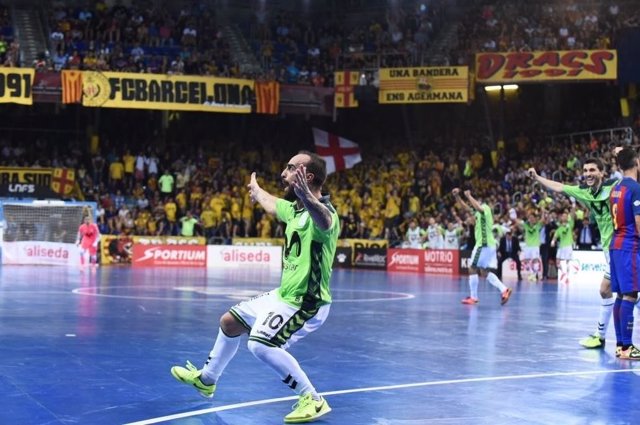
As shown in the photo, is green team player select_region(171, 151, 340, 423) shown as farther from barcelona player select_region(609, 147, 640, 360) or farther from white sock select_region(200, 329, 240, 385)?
barcelona player select_region(609, 147, 640, 360)

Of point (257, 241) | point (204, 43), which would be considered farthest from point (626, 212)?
point (204, 43)

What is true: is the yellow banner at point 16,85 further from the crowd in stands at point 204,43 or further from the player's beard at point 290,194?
the player's beard at point 290,194

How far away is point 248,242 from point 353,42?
13393 millimetres

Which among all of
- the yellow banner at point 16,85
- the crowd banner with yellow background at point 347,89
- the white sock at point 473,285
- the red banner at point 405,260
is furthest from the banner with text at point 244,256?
the white sock at point 473,285

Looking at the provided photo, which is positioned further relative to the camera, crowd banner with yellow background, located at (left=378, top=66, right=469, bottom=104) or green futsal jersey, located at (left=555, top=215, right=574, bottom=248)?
crowd banner with yellow background, located at (left=378, top=66, right=469, bottom=104)

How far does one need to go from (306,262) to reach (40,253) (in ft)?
99.0

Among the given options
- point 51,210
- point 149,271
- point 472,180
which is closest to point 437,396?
point 149,271

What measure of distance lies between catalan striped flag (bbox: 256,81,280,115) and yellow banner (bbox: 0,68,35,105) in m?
9.78


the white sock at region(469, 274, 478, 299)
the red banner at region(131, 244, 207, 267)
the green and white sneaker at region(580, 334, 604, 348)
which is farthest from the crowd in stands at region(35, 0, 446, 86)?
the green and white sneaker at region(580, 334, 604, 348)

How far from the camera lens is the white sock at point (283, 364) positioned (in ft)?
27.7

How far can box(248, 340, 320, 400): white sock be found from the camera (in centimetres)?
845

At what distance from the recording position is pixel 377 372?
37.0 feet

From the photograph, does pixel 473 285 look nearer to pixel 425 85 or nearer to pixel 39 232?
pixel 39 232

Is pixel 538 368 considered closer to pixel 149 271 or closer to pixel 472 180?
pixel 149 271
